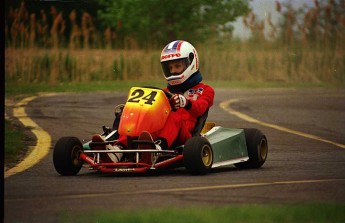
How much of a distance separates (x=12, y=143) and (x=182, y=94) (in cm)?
245

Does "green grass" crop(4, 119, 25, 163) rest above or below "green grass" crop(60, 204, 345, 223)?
below

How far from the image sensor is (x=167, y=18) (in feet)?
70.1

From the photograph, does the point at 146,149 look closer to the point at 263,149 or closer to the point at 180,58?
the point at 180,58

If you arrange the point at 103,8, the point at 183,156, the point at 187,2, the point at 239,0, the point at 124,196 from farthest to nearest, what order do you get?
the point at 187,2 < the point at 239,0 < the point at 103,8 < the point at 183,156 < the point at 124,196

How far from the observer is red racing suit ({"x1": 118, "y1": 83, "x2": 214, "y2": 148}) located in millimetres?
9008

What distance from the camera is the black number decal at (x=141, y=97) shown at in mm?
9004

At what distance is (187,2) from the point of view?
21.6 meters

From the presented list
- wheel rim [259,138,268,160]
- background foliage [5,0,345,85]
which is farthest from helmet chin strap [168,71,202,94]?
background foliage [5,0,345,85]

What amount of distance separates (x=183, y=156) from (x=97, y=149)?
780mm

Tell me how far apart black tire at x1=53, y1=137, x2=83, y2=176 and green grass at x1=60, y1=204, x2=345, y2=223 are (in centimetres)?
201

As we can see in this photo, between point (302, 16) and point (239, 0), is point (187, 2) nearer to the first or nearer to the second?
point (239, 0)

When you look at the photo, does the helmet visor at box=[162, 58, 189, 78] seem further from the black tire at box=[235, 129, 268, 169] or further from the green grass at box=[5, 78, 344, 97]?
the green grass at box=[5, 78, 344, 97]

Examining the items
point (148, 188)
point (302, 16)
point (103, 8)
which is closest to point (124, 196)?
point (148, 188)

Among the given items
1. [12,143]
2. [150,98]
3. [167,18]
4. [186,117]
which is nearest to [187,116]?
[186,117]
